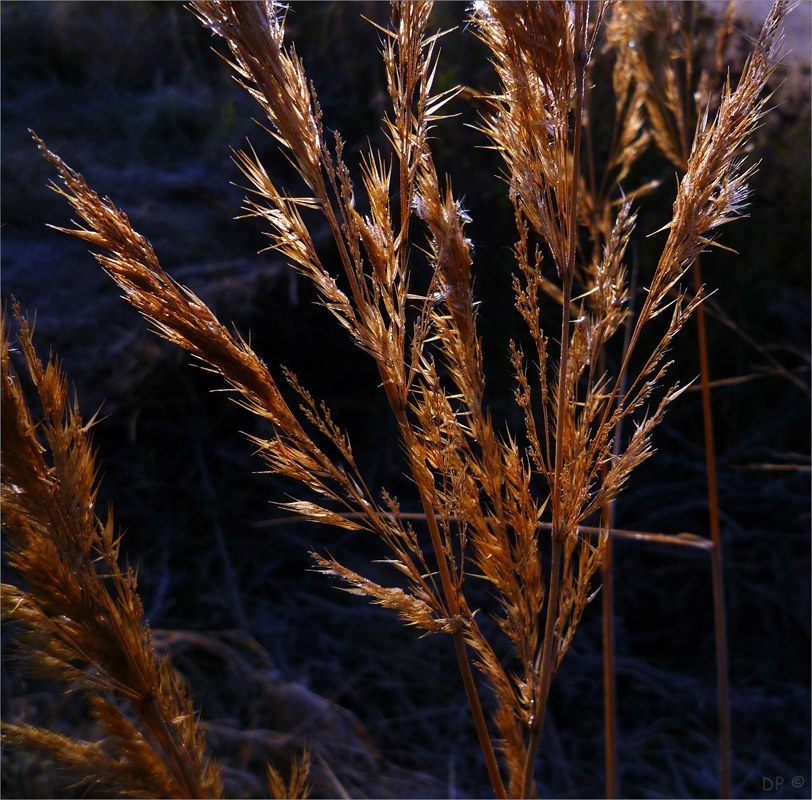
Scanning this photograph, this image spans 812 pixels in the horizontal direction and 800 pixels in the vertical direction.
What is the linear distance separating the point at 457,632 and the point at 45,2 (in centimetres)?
389

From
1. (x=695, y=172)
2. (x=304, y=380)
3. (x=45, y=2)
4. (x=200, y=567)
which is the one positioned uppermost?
(x=45, y=2)

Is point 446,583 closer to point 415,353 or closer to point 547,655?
point 547,655

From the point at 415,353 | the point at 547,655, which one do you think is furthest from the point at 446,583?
the point at 415,353

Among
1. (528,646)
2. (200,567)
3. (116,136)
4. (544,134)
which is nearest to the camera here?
(544,134)

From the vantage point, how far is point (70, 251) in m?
2.95

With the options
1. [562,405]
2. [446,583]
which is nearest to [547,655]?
[446,583]

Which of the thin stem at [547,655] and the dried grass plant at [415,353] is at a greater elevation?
the dried grass plant at [415,353]

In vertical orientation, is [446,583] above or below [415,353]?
below

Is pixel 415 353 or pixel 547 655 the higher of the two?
pixel 415 353

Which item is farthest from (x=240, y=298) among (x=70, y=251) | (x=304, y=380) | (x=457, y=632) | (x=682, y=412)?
(x=457, y=632)

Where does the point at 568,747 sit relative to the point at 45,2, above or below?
below

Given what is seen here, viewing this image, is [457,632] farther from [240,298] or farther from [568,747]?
[240,298]

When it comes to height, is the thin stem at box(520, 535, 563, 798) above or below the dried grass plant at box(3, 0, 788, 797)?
below

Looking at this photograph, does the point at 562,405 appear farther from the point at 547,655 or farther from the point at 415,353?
the point at 547,655
